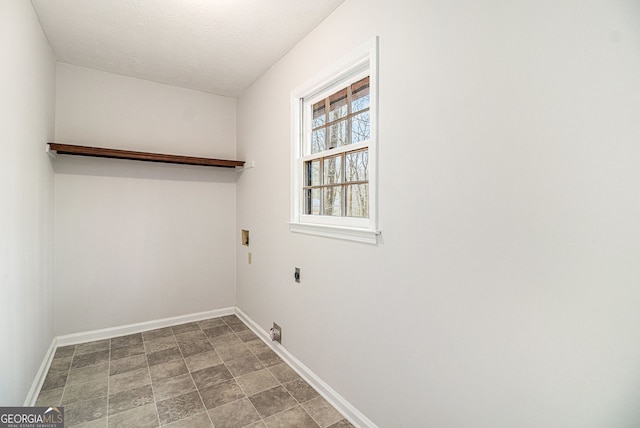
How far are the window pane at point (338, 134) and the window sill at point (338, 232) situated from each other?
62cm

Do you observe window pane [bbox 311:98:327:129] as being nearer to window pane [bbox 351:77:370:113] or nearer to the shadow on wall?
window pane [bbox 351:77:370:113]

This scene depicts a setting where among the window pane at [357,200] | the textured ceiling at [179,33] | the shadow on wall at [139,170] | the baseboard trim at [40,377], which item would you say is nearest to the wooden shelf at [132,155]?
the shadow on wall at [139,170]

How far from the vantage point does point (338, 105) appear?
219 centimetres

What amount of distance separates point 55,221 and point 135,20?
2052 millimetres

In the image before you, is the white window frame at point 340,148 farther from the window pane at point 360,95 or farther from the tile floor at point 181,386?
the tile floor at point 181,386

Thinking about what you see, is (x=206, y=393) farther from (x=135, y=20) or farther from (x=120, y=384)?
(x=135, y=20)

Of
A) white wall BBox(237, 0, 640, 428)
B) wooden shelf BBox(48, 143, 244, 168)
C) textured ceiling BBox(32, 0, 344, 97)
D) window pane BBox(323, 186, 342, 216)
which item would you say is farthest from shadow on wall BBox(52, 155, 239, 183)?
white wall BBox(237, 0, 640, 428)

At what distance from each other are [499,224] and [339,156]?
4.06 feet

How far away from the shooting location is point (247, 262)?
3.48m

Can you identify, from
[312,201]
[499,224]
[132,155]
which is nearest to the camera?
[499,224]

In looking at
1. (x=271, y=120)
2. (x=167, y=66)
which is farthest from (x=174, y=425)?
(x=167, y=66)

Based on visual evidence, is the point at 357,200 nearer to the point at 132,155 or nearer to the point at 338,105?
the point at 338,105

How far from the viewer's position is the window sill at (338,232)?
1744 mm

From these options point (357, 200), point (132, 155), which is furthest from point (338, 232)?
point (132, 155)
